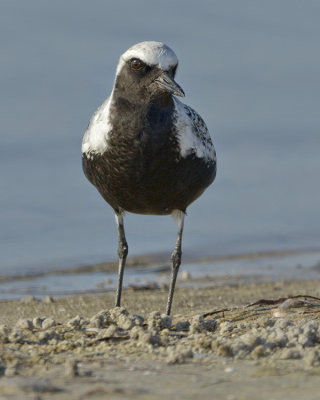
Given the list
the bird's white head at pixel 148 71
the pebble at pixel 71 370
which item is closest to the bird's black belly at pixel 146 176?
the bird's white head at pixel 148 71

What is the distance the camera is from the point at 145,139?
7105mm

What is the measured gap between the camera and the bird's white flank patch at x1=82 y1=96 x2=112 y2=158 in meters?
7.24

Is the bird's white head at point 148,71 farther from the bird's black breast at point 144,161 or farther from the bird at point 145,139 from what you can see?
the bird's black breast at point 144,161

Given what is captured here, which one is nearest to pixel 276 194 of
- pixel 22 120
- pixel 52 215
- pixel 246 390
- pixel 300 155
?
pixel 300 155

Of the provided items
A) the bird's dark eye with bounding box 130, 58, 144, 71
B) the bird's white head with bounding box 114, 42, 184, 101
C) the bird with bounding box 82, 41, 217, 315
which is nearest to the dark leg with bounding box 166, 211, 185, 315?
the bird with bounding box 82, 41, 217, 315

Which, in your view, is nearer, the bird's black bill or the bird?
the bird's black bill

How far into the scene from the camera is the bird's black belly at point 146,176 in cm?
712

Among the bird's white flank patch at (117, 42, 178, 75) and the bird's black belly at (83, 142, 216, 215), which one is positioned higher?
the bird's white flank patch at (117, 42, 178, 75)

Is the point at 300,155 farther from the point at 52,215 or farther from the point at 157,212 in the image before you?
the point at 157,212

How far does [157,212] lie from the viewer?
7707 millimetres

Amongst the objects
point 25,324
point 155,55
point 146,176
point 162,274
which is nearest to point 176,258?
point 146,176

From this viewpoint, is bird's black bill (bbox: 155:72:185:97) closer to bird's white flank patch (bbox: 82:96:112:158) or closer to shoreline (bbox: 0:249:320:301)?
bird's white flank patch (bbox: 82:96:112:158)

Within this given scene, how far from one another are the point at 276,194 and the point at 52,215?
3.68 meters

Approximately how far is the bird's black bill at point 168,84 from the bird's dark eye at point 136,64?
18cm
